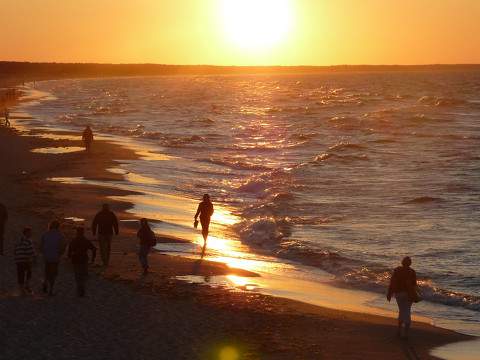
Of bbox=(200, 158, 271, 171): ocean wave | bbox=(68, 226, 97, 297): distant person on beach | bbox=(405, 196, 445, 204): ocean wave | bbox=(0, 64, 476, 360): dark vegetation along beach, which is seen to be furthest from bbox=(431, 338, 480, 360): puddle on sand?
bbox=(200, 158, 271, 171): ocean wave

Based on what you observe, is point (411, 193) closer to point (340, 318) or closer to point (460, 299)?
point (460, 299)

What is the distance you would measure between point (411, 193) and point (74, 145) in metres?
23.2

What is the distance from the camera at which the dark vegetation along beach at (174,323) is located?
13.2m

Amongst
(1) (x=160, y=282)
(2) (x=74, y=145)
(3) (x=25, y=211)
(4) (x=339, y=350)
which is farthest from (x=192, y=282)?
(2) (x=74, y=145)

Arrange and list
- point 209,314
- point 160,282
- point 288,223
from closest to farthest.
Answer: point 209,314, point 160,282, point 288,223

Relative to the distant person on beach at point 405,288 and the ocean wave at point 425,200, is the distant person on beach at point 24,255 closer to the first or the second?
the distant person on beach at point 405,288

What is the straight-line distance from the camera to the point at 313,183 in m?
38.7

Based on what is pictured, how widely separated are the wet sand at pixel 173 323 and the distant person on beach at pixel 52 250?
0.45 metres

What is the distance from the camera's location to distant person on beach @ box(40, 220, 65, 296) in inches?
609

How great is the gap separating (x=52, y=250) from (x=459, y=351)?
741 centimetres

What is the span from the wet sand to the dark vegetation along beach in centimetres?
2

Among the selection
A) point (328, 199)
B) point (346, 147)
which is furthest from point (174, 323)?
point (346, 147)

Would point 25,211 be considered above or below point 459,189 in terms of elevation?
below

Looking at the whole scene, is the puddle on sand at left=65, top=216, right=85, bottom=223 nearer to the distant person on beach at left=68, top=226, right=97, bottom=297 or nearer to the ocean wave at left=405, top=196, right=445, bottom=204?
the distant person on beach at left=68, top=226, right=97, bottom=297
